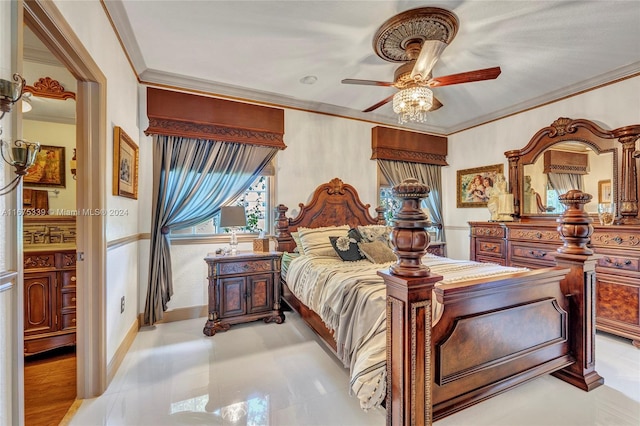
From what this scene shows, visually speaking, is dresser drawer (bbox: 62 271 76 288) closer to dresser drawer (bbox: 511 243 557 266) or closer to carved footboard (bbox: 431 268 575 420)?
carved footboard (bbox: 431 268 575 420)

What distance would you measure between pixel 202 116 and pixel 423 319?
3205mm

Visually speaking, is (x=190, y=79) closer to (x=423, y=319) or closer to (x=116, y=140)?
(x=116, y=140)

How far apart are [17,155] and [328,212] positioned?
128 inches

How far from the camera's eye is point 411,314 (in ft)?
4.38

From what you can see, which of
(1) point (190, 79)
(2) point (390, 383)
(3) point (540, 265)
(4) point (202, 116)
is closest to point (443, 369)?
(2) point (390, 383)

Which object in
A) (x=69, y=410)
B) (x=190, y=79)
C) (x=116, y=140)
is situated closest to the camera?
(x=69, y=410)

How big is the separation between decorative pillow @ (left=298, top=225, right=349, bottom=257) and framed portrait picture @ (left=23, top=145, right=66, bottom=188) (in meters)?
2.57

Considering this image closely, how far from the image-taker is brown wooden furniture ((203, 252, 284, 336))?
114 inches

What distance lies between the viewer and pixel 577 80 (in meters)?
3.28

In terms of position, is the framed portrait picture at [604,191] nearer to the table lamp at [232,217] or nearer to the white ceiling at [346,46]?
the white ceiling at [346,46]

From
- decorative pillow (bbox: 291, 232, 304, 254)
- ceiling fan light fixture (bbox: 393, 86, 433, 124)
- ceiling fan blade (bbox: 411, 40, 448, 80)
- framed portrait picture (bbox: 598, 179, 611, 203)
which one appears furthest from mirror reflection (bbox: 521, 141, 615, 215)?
decorative pillow (bbox: 291, 232, 304, 254)

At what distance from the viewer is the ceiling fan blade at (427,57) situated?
2068 mm

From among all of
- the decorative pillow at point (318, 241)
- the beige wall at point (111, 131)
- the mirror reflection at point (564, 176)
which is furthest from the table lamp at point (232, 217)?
the mirror reflection at point (564, 176)

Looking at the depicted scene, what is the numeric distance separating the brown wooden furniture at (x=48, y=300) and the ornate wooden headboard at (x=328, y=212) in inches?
80.7
